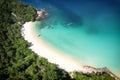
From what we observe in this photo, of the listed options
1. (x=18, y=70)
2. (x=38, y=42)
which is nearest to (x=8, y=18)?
(x=38, y=42)

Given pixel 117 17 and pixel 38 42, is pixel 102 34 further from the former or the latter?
pixel 38 42

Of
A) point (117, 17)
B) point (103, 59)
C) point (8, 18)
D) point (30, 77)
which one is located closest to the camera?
point (30, 77)

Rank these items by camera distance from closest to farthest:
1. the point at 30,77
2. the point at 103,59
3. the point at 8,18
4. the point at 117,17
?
the point at 30,77 → the point at 103,59 → the point at 8,18 → the point at 117,17

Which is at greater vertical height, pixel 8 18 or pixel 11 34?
pixel 8 18

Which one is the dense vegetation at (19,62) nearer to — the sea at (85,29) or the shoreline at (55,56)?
the shoreline at (55,56)

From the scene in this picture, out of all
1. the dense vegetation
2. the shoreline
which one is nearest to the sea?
the shoreline

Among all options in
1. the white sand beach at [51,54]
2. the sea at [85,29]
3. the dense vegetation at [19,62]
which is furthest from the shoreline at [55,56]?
the dense vegetation at [19,62]

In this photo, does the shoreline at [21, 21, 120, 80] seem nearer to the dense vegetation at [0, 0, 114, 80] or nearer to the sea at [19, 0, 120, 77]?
the sea at [19, 0, 120, 77]
